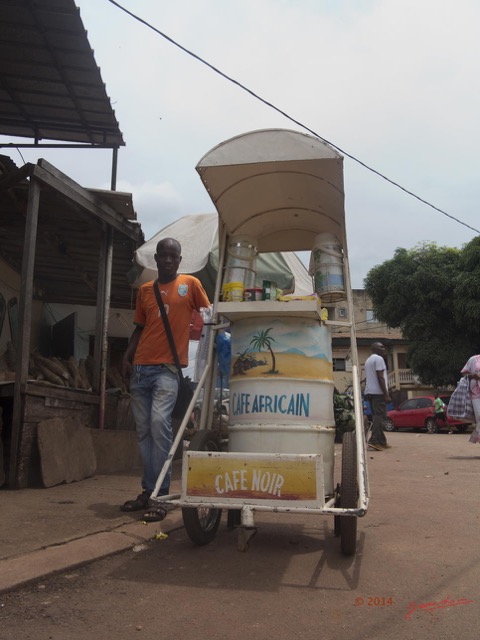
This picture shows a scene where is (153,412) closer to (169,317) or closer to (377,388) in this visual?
(169,317)

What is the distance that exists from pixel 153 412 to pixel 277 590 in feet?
5.64

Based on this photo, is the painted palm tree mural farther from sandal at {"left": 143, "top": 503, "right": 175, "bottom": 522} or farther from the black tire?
the black tire

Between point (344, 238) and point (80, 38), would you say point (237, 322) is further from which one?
point (80, 38)

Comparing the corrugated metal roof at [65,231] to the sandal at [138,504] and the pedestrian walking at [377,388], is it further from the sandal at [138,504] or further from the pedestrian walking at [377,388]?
the pedestrian walking at [377,388]

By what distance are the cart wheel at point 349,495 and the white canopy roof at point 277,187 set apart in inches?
67.7

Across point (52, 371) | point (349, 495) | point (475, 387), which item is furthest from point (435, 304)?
point (349, 495)

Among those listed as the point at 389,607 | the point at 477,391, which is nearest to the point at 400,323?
the point at 477,391

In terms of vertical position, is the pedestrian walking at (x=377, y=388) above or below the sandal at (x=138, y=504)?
above

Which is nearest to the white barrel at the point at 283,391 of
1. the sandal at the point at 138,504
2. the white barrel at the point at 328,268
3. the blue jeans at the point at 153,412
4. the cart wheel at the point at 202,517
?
the cart wheel at the point at 202,517

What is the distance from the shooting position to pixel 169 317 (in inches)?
172

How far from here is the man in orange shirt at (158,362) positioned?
4.25m

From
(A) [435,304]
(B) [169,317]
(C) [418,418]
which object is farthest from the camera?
(A) [435,304]

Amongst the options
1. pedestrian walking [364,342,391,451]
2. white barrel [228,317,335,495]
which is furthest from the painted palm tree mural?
pedestrian walking [364,342,391,451]

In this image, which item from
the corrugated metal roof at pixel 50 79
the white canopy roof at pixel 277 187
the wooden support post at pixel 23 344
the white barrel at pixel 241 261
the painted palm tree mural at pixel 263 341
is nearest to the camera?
the painted palm tree mural at pixel 263 341
